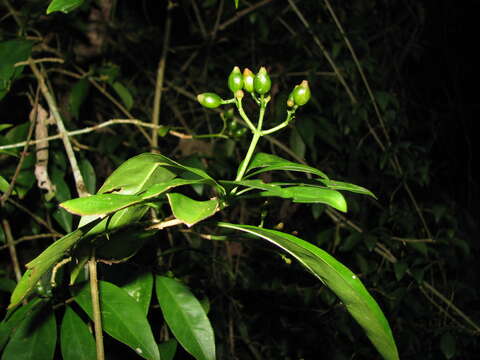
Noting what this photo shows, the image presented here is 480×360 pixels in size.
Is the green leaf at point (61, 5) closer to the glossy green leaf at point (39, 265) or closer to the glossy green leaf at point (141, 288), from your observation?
the glossy green leaf at point (39, 265)

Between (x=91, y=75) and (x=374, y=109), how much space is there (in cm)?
120

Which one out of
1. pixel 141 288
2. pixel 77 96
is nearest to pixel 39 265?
pixel 141 288

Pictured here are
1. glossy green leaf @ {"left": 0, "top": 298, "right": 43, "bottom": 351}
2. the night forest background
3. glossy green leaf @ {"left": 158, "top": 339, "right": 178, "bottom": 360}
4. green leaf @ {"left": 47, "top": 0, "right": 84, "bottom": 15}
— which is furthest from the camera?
the night forest background

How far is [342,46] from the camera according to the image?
Result: 5.94 feet

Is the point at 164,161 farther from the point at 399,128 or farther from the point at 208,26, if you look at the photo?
the point at 208,26

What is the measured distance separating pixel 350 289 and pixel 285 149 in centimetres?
115

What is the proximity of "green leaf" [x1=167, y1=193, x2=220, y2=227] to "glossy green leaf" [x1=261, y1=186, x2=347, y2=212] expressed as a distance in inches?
3.3

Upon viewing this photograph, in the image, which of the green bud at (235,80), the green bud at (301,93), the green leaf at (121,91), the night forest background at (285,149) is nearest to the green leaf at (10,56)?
the night forest background at (285,149)

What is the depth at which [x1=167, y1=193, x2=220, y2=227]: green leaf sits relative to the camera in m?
0.43

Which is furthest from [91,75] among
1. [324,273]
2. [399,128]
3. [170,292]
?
[399,128]

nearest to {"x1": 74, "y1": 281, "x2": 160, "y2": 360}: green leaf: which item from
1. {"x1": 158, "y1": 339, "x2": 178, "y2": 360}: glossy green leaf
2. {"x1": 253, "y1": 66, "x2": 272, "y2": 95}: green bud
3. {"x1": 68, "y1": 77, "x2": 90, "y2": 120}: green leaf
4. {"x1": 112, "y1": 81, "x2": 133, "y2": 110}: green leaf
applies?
{"x1": 158, "y1": 339, "x2": 178, "y2": 360}: glossy green leaf

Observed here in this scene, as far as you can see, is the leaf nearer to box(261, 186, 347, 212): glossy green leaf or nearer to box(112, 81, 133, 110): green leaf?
box(261, 186, 347, 212): glossy green leaf

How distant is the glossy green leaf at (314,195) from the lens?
50 centimetres

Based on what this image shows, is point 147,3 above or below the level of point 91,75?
above
